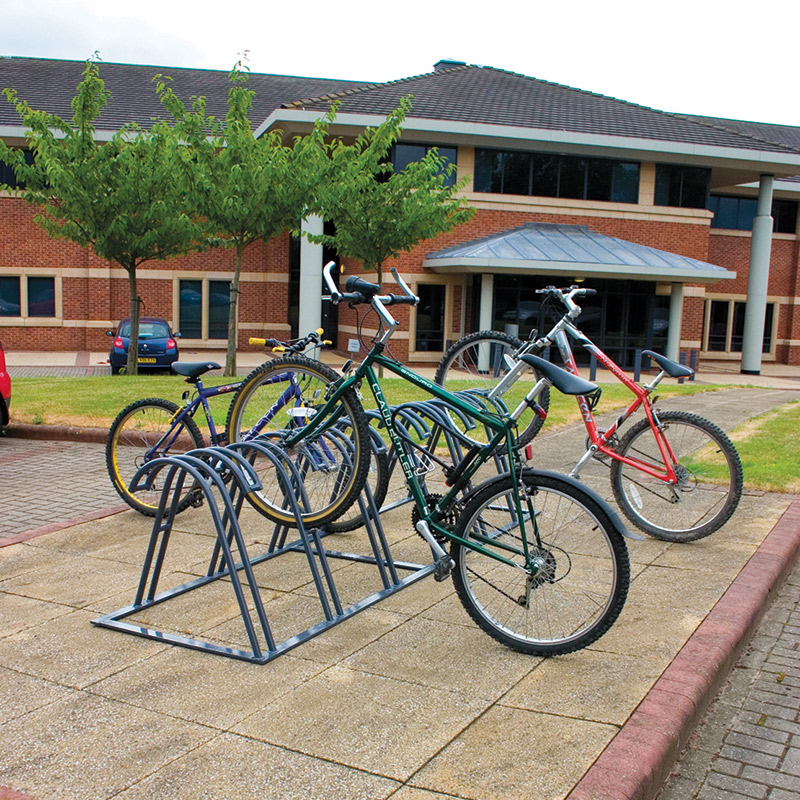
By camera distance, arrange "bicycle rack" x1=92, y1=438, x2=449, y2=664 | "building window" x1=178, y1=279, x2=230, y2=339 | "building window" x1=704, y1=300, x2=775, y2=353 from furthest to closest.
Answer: "building window" x1=704, y1=300, x2=775, y2=353 < "building window" x1=178, y1=279, x2=230, y2=339 < "bicycle rack" x1=92, y1=438, x2=449, y2=664

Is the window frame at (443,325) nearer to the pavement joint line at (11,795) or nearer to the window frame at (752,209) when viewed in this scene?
the window frame at (752,209)

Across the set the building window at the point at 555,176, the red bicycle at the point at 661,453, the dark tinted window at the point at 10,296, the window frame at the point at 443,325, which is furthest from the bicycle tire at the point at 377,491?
the dark tinted window at the point at 10,296

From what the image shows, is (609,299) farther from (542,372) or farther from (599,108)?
(542,372)

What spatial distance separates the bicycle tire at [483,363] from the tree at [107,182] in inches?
431

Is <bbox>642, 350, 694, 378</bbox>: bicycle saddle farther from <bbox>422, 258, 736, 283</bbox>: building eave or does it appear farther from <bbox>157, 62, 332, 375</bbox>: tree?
<bbox>422, 258, 736, 283</bbox>: building eave

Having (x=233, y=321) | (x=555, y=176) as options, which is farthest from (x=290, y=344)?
(x=555, y=176)

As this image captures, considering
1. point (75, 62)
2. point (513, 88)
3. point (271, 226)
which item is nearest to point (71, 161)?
point (271, 226)

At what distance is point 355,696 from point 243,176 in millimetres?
13098

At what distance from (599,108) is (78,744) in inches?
1171

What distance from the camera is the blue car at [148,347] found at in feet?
71.1

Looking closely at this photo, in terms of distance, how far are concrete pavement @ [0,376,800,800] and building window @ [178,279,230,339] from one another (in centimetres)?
2590

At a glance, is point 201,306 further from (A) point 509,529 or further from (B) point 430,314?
(A) point 509,529

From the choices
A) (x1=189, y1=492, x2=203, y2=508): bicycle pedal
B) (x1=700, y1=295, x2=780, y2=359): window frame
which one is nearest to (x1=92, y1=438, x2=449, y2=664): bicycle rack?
(x1=189, y1=492, x2=203, y2=508): bicycle pedal

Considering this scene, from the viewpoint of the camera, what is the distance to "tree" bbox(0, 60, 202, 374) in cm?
1672
